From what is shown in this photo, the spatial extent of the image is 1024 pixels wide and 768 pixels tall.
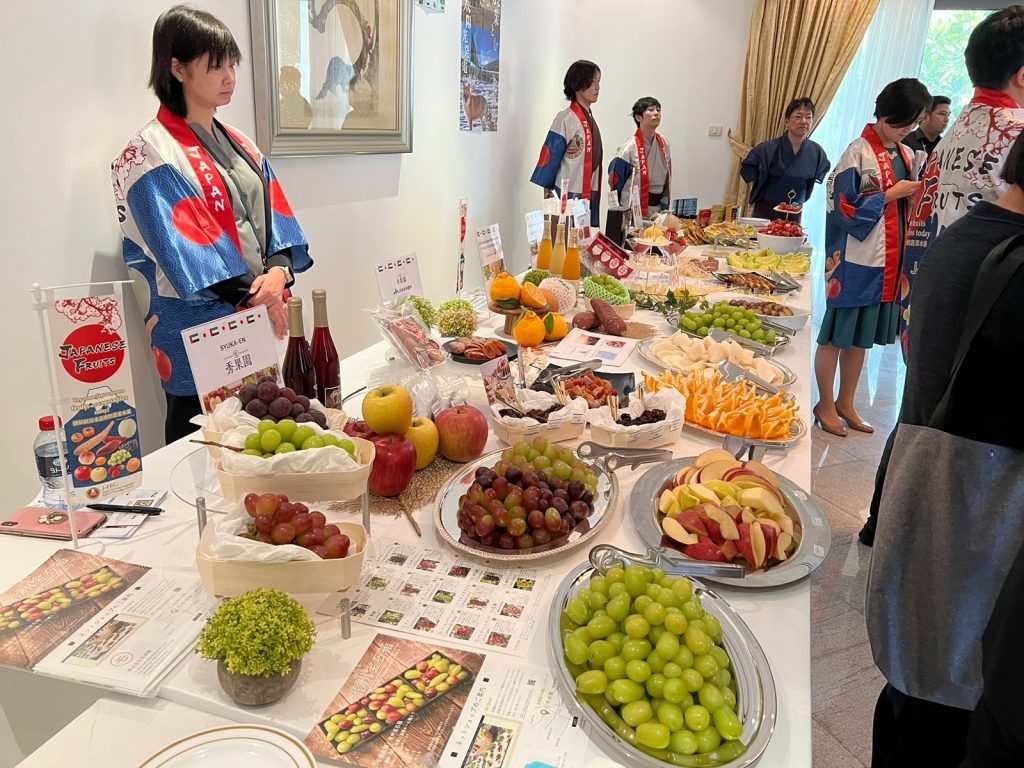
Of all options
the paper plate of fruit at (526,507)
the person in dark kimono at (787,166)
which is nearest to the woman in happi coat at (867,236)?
the person in dark kimono at (787,166)

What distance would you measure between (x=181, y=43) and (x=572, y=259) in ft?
4.97

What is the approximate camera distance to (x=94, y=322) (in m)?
1.05

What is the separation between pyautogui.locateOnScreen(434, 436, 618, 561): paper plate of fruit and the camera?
1.09 metres

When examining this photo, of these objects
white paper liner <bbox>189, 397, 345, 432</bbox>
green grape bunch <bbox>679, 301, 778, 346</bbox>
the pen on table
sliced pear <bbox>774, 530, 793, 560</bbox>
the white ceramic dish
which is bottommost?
the white ceramic dish

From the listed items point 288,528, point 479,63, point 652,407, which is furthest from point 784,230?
point 288,528

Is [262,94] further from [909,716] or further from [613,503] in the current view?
[909,716]

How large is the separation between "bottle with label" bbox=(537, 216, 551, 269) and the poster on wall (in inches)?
79.2

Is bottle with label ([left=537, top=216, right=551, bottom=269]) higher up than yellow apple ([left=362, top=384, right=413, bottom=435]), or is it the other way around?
bottle with label ([left=537, top=216, right=551, bottom=269])

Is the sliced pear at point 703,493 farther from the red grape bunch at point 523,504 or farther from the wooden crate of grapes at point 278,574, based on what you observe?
the wooden crate of grapes at point 278,574

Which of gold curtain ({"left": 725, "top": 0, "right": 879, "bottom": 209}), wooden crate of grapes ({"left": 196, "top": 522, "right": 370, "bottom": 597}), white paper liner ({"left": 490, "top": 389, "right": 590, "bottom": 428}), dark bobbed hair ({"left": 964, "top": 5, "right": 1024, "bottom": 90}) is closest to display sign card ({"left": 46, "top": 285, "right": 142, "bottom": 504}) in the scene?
wooden crate of grapes ({"left": 196, "top": 522, "right": 370, "bottom": 597})

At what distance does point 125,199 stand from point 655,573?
172cm

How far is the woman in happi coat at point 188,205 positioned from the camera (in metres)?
1.87

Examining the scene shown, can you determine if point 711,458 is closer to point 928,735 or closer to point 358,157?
point 928,735

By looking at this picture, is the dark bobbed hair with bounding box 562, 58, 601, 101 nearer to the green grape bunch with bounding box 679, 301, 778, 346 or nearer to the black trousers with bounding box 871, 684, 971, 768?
the green grape bunch with bounding box 679, 301, 778, 346
